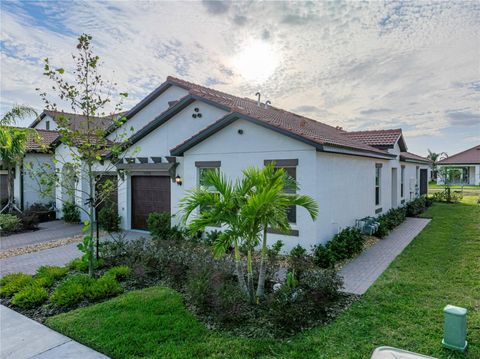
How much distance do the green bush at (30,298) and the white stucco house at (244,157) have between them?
4809mm

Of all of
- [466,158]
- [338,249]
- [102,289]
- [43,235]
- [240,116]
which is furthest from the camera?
[466,158]

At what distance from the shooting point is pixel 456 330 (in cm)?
455

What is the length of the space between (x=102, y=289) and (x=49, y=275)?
6.88 ft

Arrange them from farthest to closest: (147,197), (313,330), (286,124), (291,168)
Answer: (147,197), (286,124), (291,168), (313,330)

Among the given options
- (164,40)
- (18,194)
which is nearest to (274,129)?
(164,40)

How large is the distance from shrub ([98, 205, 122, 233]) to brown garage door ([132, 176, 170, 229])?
0.81m

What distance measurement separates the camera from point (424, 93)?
627 inches

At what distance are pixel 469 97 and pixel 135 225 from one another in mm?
18207

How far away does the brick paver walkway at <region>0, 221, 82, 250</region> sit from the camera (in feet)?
41.2

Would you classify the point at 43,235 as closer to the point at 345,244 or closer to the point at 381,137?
the point at 345,244

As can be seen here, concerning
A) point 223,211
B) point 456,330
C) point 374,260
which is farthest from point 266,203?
point 374,260

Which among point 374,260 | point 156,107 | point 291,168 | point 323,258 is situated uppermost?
point 156,107

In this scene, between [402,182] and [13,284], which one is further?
[402,182]

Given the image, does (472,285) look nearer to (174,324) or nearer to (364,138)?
(174,324)
